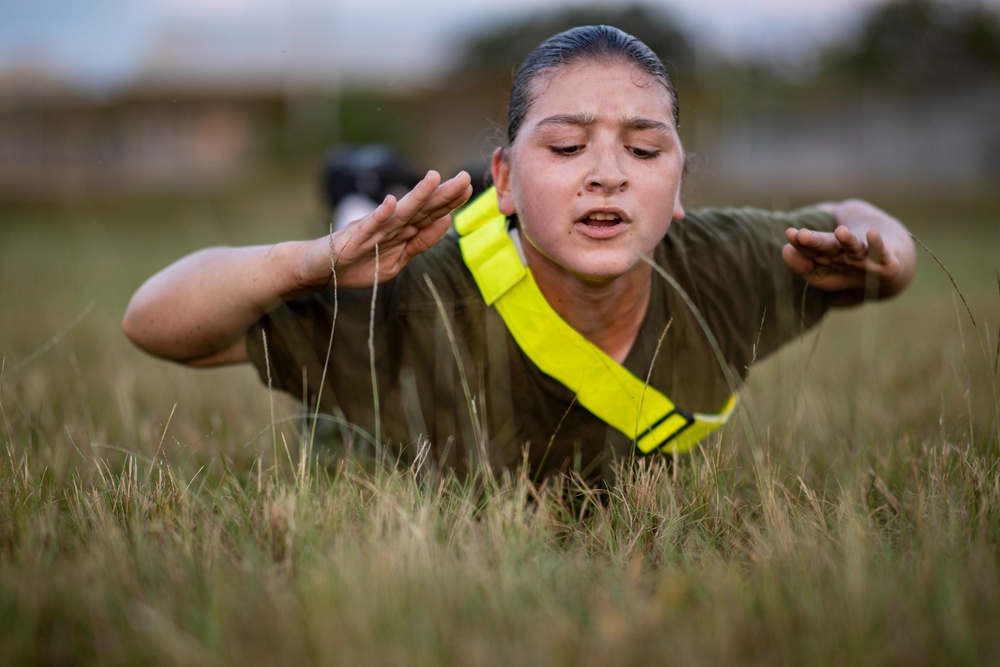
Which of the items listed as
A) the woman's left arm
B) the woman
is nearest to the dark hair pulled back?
the woman

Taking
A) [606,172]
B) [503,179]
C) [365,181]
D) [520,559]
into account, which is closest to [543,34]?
[365,181]

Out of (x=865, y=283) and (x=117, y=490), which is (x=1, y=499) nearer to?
(x=117, y=490)

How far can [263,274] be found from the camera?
2.38 meters

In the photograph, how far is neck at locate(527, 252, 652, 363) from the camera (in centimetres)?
252

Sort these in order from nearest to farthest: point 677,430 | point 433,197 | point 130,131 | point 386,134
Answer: point 433,197
point 677,430
point 386,134
point 130,131

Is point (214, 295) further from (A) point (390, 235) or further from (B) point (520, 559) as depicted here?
(B) point (520, 559)

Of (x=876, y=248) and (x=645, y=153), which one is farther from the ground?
(x=645, y=153)

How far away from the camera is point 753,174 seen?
25.3 m

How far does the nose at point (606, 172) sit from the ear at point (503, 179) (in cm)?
31

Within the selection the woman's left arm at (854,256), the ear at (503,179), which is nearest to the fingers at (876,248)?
the woman's left arm at (854,256)

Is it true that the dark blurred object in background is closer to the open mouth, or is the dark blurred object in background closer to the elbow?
the elbow

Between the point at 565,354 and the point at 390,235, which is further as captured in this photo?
the point at 565,354

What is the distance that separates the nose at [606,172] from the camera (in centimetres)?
228

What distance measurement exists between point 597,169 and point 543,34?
37.6m
